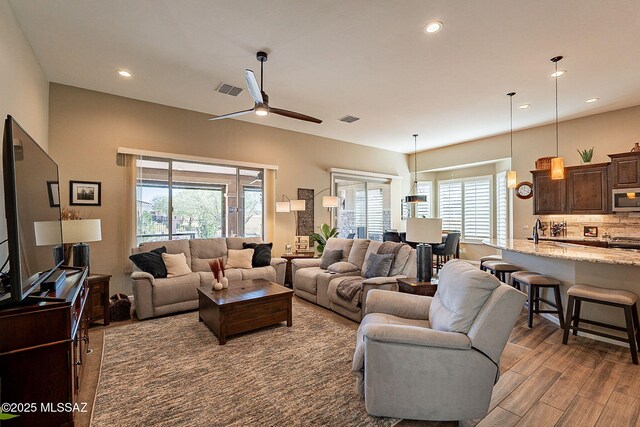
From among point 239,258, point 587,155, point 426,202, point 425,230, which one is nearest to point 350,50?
point 425,230

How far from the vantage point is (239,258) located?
4.80 metres

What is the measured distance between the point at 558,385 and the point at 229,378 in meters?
2.69

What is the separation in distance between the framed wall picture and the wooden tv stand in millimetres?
3120

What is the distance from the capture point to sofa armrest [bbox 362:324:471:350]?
5.83 feet

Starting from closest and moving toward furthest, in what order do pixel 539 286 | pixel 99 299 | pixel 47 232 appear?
pixel 47 232, pixel 539 286, pixel 99 299

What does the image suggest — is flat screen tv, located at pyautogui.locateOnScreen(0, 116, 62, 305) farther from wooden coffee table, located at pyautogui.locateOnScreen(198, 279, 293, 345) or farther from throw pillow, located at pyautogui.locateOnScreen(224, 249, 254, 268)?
throw pillow, located at pyautogui.locateOnScreen(224, 249, 254, 268)

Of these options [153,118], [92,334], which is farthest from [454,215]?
[92,334]

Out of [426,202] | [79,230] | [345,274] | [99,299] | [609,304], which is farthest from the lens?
[426,202]

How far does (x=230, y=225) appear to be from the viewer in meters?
5.65

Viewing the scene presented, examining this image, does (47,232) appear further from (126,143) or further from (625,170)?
(625,170)

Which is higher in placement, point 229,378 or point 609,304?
point 609,304

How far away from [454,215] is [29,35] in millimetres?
8819

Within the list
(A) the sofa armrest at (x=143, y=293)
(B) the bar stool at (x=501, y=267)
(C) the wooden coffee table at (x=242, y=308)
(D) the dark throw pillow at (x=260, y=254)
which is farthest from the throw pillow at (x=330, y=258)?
(A) the sofa armrest at (x=143, y=293)

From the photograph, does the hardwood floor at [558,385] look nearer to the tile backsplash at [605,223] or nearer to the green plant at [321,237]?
the tile backsplash at [605,223]
